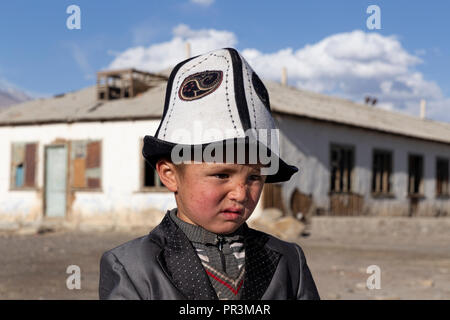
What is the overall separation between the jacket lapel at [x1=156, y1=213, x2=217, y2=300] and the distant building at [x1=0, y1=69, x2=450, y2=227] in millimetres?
12654

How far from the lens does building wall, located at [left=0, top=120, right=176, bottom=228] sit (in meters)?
15.5

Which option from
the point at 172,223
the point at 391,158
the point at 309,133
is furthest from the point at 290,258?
the point at 391,158

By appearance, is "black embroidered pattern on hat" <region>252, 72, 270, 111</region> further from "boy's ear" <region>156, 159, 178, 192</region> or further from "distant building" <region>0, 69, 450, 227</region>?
"distant building" <region>0, 69, 450, 227</region>

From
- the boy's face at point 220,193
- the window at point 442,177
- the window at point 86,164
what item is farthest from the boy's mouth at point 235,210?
the window at point 442,177

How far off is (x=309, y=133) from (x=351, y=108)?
706 cm

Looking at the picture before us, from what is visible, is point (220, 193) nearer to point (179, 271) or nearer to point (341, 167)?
point (179, 271)

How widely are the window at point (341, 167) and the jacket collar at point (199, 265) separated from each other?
15.6 m

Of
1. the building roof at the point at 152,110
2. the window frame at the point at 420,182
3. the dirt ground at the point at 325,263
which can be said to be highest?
the building roof at the point at 152,110

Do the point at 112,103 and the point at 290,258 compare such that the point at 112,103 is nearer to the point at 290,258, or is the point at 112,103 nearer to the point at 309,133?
the point at 309,133

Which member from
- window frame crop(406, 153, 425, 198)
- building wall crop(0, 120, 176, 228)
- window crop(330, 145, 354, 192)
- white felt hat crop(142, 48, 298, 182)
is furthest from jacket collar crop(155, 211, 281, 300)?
window frame crop(406, 153, 425, 198)

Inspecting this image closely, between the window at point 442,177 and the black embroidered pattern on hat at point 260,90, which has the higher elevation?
the black embroidered pattern on hat at point 260,90

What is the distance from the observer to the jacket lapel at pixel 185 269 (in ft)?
5.37

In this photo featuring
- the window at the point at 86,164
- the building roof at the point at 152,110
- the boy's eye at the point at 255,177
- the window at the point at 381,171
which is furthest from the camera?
the window at the point at 381,171

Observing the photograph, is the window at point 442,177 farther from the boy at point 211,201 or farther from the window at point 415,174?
the boy at point 211,201
